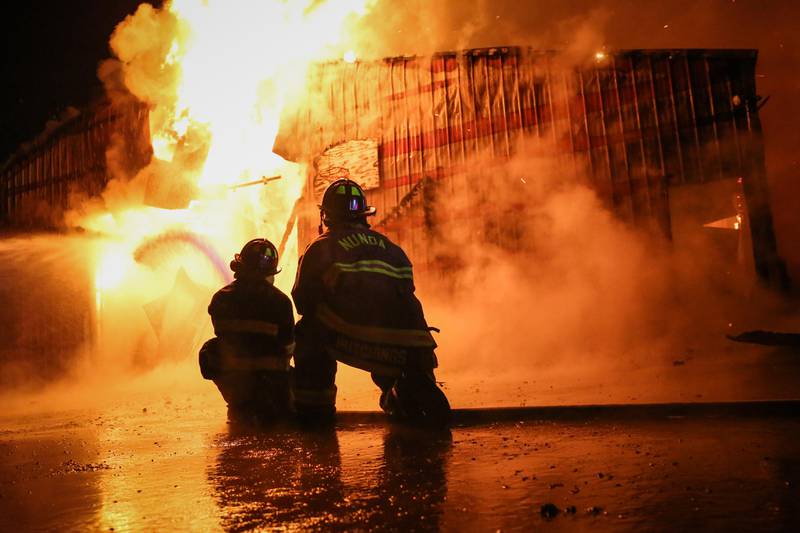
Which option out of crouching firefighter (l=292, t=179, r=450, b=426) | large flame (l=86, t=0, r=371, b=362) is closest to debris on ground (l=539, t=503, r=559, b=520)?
crouching firefighter (l=292, t=179, r=450, b=426)

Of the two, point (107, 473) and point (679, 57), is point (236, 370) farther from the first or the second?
point (679, 57)

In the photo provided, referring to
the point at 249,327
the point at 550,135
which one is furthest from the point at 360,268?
the point at 550,135

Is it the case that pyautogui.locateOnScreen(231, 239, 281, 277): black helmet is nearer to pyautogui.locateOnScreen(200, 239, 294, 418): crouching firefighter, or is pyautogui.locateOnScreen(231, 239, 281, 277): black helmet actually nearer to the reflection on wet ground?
pyautogui.locateOnScreen(200, 239, 294, 418): crouching firefighter

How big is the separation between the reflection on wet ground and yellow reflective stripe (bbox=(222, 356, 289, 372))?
0.57 m

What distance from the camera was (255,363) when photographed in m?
4.47

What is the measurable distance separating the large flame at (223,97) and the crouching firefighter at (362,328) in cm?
778

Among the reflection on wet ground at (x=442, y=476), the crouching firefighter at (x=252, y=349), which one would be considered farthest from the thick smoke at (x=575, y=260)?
the reflection on wet ground at (x=442, y=476)

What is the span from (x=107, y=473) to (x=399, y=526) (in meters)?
1.89

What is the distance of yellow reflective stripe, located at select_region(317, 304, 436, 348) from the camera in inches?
146

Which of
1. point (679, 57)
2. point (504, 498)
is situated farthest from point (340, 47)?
point (504, 498)

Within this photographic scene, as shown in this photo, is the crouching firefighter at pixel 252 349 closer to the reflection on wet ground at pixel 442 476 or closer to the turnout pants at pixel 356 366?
the reflection on wet ground at pixel 442 476

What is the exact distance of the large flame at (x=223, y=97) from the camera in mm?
11164

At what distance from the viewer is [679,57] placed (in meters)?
8.31

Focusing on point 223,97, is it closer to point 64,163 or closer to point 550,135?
point 64,163
